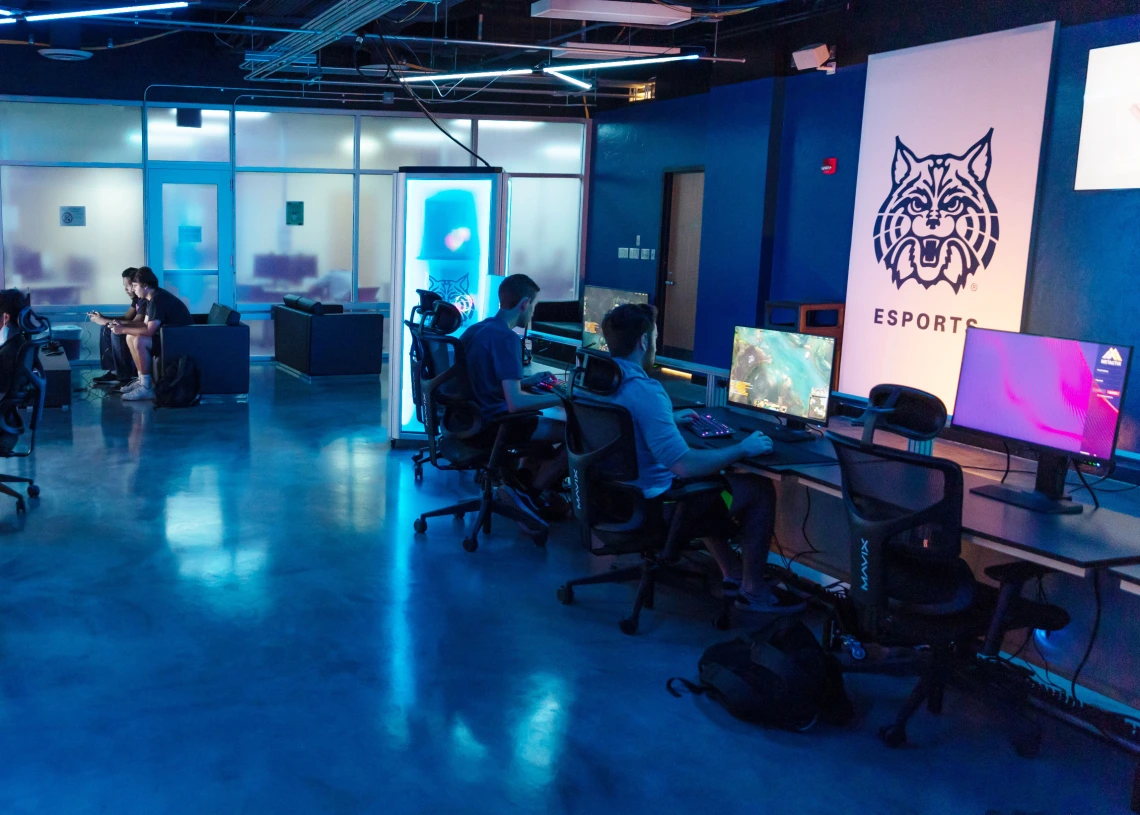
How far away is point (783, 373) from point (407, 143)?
383 inches

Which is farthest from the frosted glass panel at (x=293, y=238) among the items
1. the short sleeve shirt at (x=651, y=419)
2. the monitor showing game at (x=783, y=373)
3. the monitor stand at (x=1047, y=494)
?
the monitor stand at (x=1047, y=494)

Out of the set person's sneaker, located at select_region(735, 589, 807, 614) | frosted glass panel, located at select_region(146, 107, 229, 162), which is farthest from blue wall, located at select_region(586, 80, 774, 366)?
person's sneaker, located at select_region(735, 589, 807, 614)

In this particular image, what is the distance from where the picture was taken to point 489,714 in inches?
138

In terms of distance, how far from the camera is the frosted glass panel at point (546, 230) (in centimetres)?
1366

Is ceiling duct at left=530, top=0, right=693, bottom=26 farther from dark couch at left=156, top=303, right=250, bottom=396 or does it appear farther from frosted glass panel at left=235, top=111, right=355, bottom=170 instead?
frosted glass panel at left=235, top=111, right=355, bottom=170

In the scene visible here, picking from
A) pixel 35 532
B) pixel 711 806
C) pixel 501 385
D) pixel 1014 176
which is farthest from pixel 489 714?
pixel 1014 176

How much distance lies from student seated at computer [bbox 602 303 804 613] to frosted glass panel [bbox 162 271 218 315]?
9.46 m

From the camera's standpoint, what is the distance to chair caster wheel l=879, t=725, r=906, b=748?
3387 millimetres

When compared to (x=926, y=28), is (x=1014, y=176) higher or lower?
lower

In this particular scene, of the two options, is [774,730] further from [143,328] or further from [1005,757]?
[143,328]

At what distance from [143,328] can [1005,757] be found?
8.56m

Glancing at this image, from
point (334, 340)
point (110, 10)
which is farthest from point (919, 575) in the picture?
point (334, 340)

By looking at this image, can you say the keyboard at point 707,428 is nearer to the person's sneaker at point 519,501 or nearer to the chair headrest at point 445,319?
the person's sneaker at point 519,501

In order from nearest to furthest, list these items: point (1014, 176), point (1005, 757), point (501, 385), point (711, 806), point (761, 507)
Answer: point (711, 806) → point (1005, 757) → point (761, 507) → point (501, 385) → point (1014, 176)
